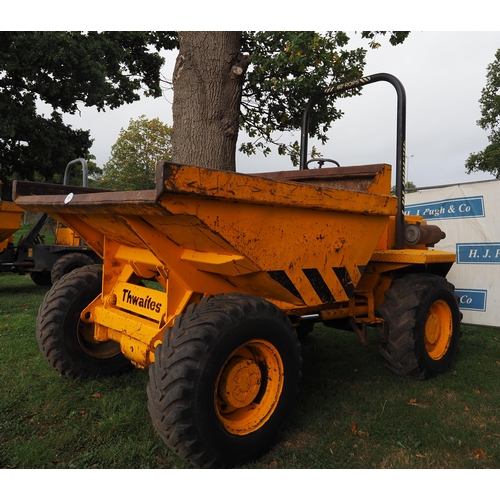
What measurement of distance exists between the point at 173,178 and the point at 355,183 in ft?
7.35

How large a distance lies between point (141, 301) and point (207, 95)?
294cm

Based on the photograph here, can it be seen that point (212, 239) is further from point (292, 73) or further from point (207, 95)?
point (292, 73)

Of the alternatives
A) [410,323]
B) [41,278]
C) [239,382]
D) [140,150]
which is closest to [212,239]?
[239,382]

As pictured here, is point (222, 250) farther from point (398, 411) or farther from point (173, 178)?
point (398, 411)

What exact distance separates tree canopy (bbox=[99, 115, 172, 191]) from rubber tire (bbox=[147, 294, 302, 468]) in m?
33.2

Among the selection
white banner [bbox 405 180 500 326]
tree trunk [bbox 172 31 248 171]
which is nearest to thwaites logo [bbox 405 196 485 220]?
white banner [bbox 405 180 500 326]

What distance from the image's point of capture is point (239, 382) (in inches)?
98.7

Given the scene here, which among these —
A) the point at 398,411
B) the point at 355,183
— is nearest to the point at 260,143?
the point at 355,183

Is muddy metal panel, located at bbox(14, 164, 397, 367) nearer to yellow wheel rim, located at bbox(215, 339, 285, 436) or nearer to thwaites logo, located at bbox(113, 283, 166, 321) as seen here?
thwaites logo, located at bbox(113, 283, 166, 321)

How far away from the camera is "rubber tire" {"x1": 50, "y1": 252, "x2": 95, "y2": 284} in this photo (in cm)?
798

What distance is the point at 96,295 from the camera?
3.58m

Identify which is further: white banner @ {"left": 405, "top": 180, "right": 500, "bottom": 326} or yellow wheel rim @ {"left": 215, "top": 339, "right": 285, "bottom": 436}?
white banner @ {"left": 405, "top": 180, "right": 500, "bottom": 326}

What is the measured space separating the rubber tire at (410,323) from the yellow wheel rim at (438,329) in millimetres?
140

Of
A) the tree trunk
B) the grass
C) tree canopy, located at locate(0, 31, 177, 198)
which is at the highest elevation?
tree canopy, located at locate(0, 31, 177, 198)
